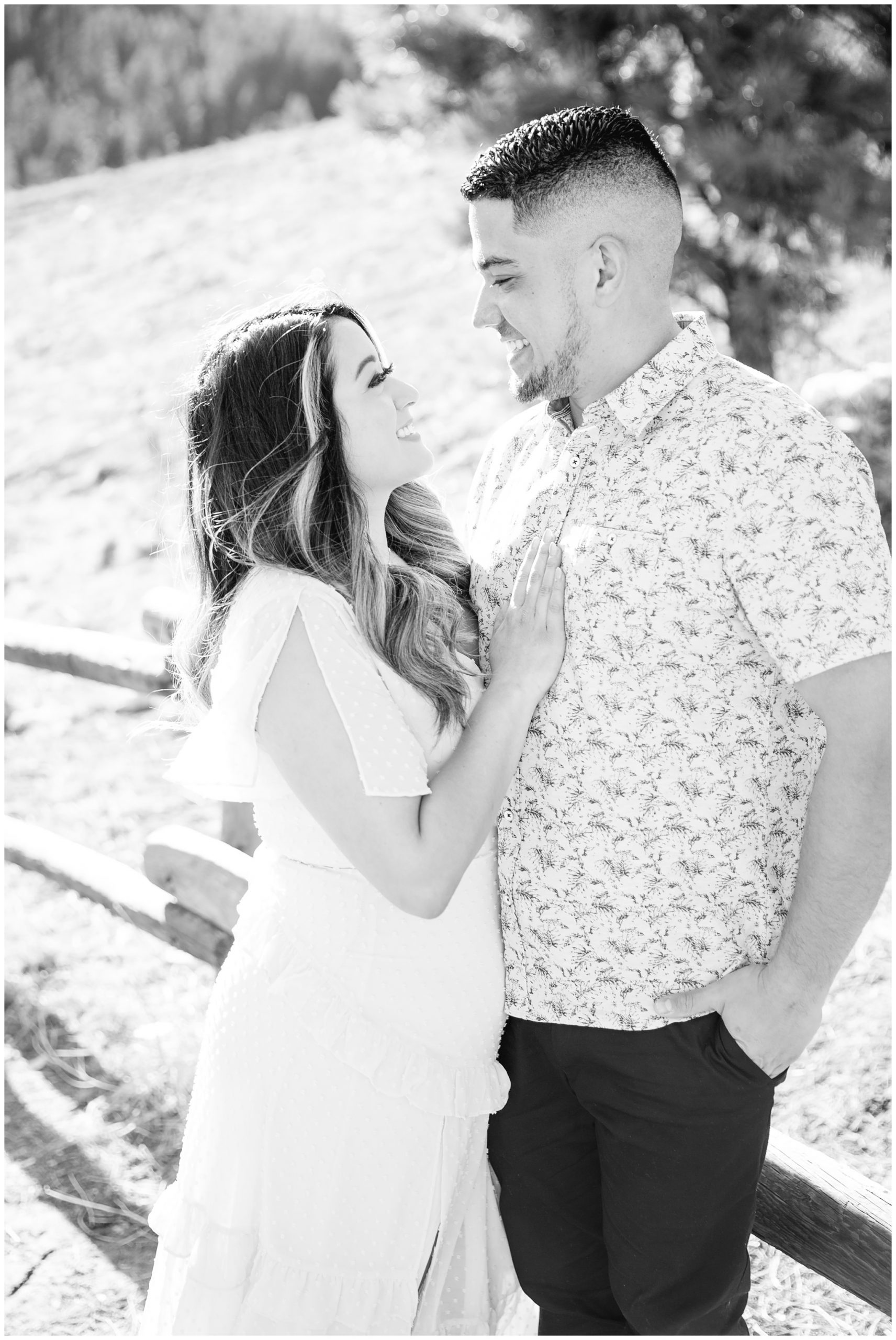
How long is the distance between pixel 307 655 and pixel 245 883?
4.42ft

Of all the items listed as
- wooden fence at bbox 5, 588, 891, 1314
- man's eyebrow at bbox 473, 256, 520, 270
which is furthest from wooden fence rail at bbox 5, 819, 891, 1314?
man's eyebrow at bbox 473, 256, 520, 270

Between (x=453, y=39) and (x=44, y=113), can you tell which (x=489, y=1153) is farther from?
(x=44, y=113)

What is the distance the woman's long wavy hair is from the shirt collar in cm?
44

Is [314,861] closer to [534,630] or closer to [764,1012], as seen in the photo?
[534,630]

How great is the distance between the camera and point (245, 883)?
10.1 ft

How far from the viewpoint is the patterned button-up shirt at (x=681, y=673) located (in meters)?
1.69

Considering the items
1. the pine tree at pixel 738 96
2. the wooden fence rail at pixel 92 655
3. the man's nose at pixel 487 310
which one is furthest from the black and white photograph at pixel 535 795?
the pine tree at pixel 738 96

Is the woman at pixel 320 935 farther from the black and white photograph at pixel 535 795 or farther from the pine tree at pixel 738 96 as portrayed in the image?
the pine tree at pixel 738 96

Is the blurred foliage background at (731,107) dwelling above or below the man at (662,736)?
above

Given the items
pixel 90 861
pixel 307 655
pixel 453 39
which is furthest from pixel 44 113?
pixel 307 655

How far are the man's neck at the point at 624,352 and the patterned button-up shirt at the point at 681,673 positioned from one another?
5 cm

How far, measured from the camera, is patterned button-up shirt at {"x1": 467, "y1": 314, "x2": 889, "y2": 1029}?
66.6 inches

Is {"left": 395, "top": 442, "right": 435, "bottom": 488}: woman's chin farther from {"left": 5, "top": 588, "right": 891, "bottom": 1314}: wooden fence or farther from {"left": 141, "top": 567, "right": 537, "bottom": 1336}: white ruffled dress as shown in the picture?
{"left": 5, "top": 588, "right": 891, "bottom": 1314}: wooden fence

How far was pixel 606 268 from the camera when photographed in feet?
6.51
